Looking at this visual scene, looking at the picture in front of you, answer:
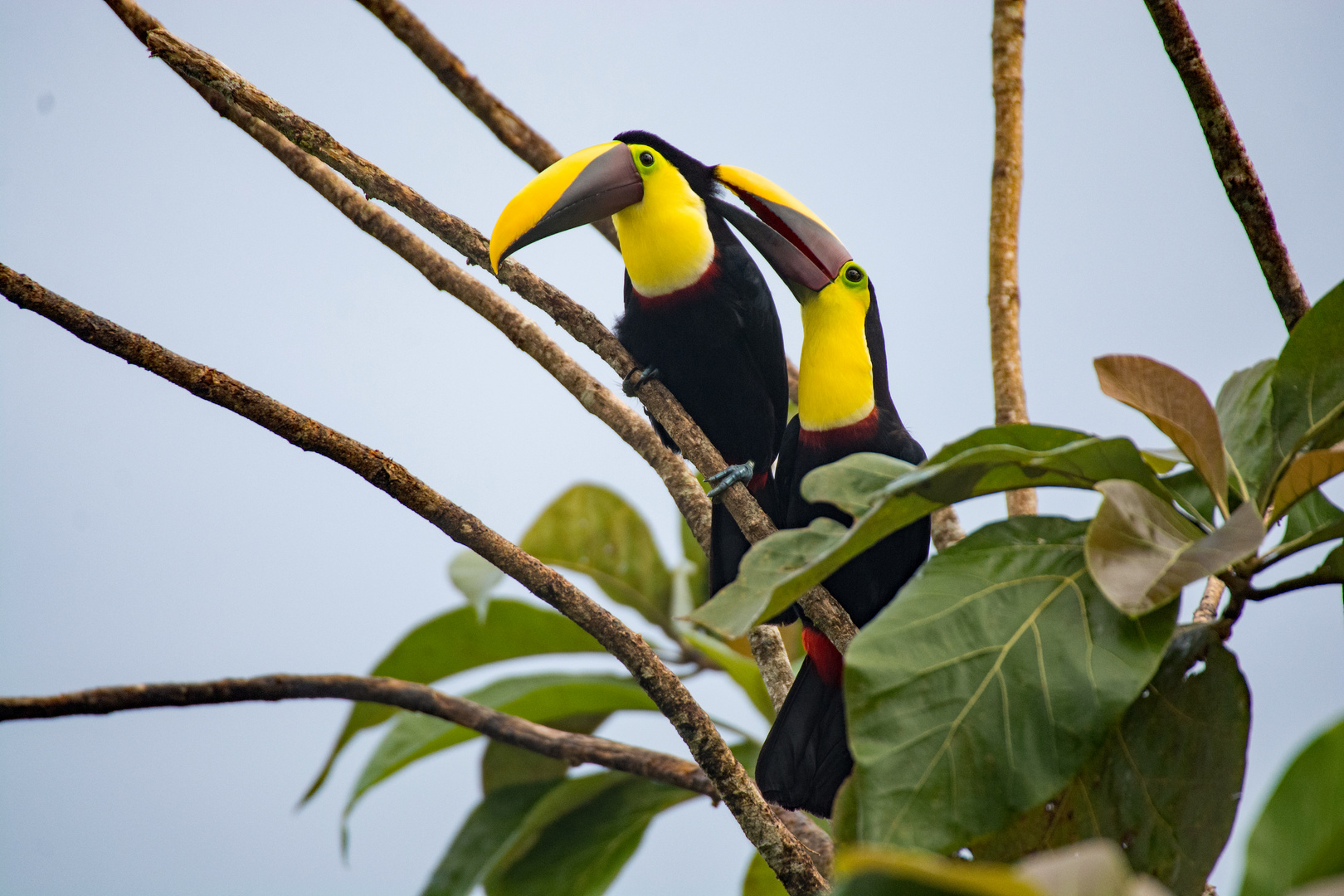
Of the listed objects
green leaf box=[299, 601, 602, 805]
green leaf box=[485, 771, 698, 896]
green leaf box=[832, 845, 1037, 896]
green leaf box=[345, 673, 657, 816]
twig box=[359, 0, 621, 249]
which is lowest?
green leaf box=[485, 771, 698, 896]

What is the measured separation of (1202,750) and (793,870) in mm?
358

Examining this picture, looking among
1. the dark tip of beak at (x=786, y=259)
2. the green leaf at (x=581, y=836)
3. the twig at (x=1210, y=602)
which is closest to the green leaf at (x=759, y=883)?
the green leaf at (x=581, y=836)

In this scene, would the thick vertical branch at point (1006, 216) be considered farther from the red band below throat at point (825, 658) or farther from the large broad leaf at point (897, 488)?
the large broad leaf at point (897, 488)

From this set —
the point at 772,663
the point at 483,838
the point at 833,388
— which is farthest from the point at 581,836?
the point at 833,388

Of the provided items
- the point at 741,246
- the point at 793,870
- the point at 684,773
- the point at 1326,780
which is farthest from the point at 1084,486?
the point at 741,246

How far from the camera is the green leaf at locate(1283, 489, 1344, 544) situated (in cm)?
89

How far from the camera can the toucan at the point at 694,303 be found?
1.36m

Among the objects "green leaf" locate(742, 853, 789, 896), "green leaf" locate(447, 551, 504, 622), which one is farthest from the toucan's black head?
"green leaf" locate(742, 853, 789, 896)

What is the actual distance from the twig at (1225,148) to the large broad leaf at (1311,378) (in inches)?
10.7

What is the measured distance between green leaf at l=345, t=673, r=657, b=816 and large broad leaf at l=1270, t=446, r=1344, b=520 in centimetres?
99

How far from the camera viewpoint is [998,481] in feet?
2.46

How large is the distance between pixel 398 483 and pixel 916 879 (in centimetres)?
66

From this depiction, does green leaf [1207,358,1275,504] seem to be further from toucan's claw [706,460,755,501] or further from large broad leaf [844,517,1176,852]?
toucan's claw [706,460,755,501]

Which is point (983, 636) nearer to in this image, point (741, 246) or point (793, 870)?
point (793, 870)
